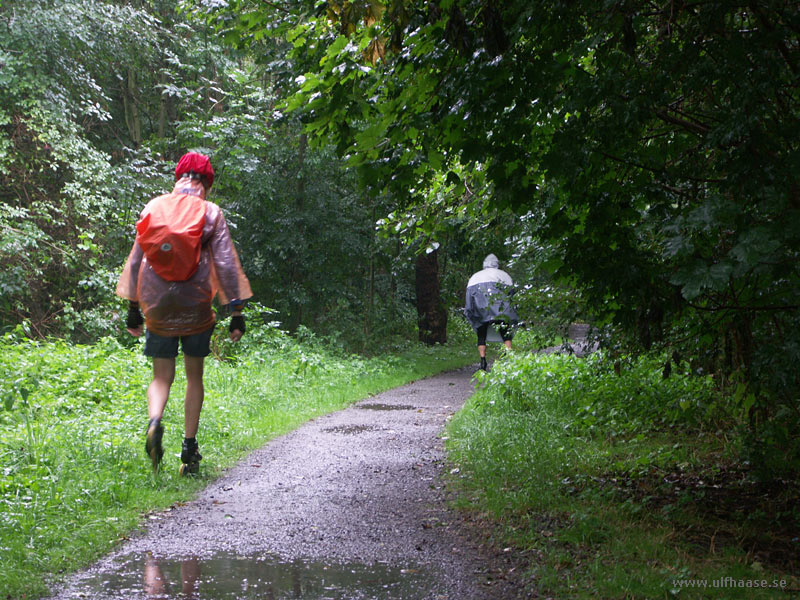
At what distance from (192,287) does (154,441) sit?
1075 mm

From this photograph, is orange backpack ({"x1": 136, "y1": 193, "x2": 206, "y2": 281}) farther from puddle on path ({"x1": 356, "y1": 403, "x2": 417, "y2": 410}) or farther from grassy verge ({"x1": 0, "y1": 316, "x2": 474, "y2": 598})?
puddle on path ({"x1": 356, "y1": 403, "x2": 417, "y2": 410})

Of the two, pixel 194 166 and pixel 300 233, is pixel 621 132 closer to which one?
pixel 194 166

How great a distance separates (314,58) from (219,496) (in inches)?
126

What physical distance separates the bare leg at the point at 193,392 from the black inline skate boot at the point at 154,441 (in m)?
0.25

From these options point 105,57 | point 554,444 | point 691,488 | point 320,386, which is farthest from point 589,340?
point 105,57

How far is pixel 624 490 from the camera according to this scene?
463 centimetres

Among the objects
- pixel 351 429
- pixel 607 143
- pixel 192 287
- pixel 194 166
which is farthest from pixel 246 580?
pixel 351 429

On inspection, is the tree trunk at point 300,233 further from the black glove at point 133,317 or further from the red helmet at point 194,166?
the black glove at point 133,317

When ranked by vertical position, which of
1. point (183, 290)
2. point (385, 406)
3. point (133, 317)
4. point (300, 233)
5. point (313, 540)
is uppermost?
point (300, 233)

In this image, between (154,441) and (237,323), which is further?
(237,323)

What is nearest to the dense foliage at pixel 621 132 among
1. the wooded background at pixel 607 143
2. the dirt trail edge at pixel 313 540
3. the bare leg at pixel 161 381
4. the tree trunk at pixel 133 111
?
the wooded background at pixel 607 143

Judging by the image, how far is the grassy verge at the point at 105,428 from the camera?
3635mm

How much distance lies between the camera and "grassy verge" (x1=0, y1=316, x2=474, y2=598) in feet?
11.9

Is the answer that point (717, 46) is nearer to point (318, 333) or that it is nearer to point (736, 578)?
point (736, 578)
